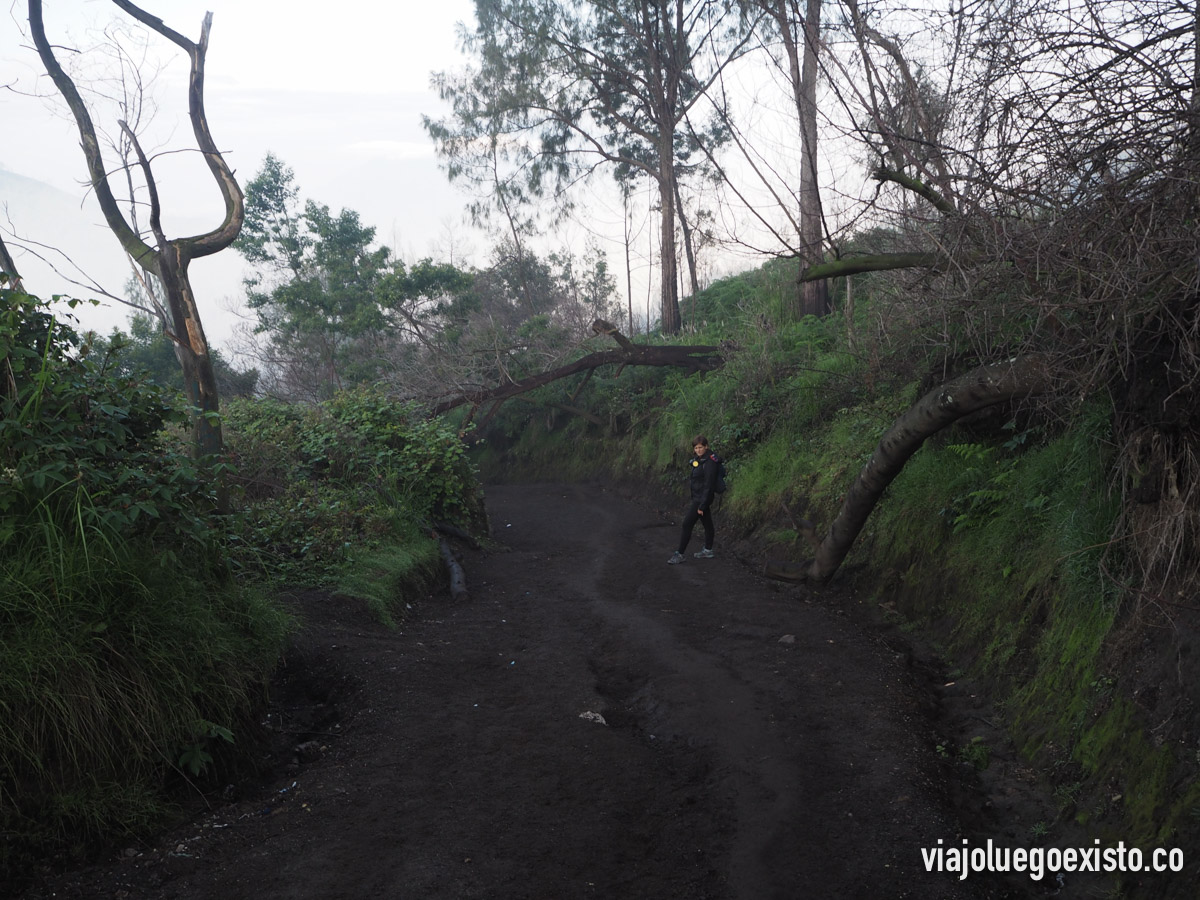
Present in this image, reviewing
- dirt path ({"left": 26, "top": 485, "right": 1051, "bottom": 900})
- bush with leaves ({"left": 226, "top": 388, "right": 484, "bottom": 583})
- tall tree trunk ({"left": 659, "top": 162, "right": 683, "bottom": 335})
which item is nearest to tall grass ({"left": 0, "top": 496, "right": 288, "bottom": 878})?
dirt path ({"left": 26, "top": 485, "right": 1051, "bottom": 900})

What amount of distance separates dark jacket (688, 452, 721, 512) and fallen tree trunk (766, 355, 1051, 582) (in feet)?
4.85

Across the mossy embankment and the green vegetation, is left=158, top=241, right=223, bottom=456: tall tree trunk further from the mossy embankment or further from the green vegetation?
the mossy embankment

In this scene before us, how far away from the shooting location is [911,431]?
7184 mm

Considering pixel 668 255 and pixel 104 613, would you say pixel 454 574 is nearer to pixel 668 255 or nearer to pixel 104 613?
pixel 104 613

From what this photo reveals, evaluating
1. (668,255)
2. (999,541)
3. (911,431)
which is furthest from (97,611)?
(668,255)

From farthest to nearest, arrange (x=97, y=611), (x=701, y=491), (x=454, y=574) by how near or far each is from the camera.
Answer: (x=701, y=491)
(x=454, y=574)
(x=97, y=611)

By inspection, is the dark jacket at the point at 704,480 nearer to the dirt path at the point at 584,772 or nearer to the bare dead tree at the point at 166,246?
the dirt path at the point at 584,772

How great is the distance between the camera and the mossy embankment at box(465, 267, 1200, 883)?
413 cm

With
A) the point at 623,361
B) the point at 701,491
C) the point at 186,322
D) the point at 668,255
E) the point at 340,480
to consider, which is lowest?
the point at 701,491

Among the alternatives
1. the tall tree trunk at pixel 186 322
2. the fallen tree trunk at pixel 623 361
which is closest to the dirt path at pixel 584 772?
the tall tree trunk at pixel 186 322

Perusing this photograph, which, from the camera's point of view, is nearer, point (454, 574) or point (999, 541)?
point (999, 541)

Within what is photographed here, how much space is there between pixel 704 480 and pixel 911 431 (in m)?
4.07

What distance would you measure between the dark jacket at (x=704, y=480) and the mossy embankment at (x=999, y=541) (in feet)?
3.23

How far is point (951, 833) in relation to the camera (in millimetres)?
4230
